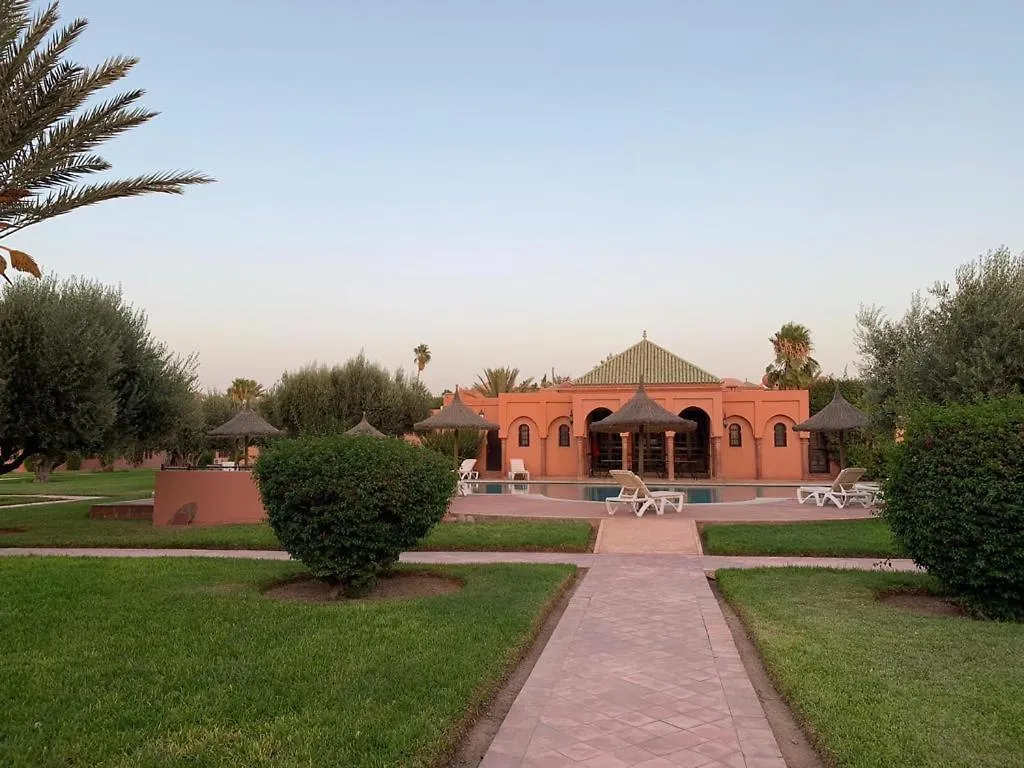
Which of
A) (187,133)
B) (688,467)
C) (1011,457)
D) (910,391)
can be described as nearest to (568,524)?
(910,391)

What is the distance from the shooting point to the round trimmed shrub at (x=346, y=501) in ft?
25.1

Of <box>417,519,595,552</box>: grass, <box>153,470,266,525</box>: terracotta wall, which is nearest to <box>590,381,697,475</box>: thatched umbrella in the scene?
<box>417,519,595,552</box>: grass

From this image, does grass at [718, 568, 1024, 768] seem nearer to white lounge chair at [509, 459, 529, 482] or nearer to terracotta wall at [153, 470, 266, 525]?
terracotta wall at [153, 470, 266, 525]

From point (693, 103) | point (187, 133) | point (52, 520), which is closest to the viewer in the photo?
point (187, 133)

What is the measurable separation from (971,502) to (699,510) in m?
10.3

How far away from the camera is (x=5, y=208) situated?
731 centimetres

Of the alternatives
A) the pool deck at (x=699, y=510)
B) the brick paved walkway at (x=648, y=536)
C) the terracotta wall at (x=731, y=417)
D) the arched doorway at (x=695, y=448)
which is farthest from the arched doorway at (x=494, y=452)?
the brick paved walkway at (x=648, y=536)

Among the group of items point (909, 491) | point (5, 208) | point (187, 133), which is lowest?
point (909, 491)

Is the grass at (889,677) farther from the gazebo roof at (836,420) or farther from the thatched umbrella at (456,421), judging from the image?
the thatched umbrella at (456,421)

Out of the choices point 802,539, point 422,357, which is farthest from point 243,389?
point 802,539

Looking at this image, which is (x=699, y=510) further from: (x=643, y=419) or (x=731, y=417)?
(x=731, y=417)

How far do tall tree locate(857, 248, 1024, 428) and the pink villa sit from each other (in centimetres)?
1558

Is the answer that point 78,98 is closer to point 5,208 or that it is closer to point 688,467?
point 5,208

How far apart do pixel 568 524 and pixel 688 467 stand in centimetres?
1886
